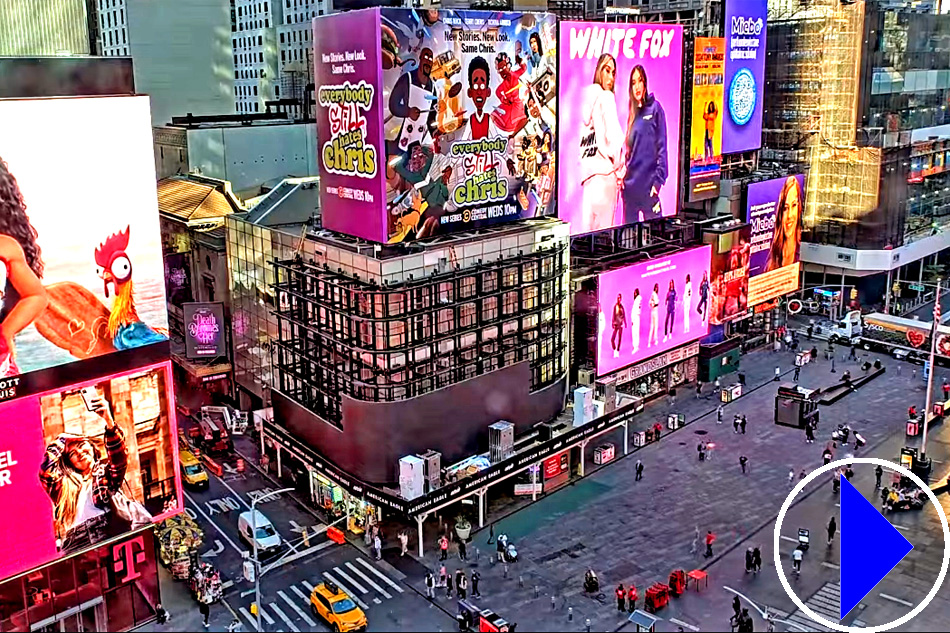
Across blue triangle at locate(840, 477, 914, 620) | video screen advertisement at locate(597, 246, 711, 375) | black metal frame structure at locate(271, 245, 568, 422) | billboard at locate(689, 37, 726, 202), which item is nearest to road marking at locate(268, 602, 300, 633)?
black metal frame structure at locate(271, 245, 568, 422)

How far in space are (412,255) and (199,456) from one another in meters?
24.4

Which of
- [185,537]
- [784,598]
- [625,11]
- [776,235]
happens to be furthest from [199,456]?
[776,235]

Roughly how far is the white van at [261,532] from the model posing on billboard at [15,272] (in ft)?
61.0

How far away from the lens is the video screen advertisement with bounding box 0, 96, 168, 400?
39.0 meters

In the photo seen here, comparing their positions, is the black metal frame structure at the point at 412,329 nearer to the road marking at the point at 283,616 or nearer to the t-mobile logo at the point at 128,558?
the road marking at the point at 283,616

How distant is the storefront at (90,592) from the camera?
42.8 metres

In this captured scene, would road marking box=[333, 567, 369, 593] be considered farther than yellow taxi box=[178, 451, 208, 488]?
No

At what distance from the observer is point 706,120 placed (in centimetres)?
8250

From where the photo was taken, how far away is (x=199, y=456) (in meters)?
67.7

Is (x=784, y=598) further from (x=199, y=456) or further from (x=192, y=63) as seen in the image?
(x=192, y=63)

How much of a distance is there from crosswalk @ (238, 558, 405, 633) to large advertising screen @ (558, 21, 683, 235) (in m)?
31.6

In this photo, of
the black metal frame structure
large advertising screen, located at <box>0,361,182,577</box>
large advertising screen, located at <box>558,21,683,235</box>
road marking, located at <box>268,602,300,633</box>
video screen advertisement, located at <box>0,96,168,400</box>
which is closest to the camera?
video screen advertisement, located at <box>0,96,168,400</box>

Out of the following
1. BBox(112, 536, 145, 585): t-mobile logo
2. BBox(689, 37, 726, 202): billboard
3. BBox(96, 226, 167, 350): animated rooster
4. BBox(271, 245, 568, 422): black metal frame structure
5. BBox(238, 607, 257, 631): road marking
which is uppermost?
BBox(689, 37, 726, 202): billboard

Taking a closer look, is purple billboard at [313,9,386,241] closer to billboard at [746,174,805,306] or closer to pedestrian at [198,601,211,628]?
pedestrian at [198,601,211,628]
